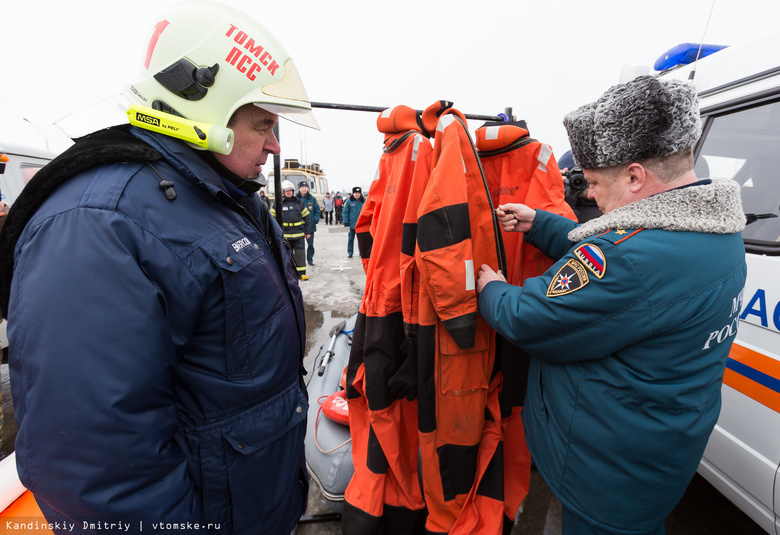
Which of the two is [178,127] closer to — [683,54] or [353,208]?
[683,54]

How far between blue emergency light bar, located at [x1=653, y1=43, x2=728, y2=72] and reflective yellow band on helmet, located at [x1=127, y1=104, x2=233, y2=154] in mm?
3055

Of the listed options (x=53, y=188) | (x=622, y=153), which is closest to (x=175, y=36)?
(x=53, y=188)

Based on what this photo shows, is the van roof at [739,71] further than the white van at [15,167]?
No

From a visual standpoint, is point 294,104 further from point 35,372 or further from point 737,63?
point 737,63

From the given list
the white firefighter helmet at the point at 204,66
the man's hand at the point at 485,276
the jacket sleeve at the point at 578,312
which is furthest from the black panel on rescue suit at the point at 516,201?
the white firefighter helmet at the point at 204,66

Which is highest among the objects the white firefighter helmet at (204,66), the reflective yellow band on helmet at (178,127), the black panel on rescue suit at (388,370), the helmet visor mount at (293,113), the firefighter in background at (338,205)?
the white firefighter helmet at (204,66)

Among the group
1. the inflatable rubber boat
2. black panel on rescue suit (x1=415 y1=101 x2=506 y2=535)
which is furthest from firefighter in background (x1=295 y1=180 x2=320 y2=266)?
black panel on rescue suit (x1=415 y1=101 x2=506 y2=535)

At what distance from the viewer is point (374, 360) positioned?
5.87 feet

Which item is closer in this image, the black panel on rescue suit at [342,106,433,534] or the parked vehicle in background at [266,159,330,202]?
the black panel on rescue suit at [342,106,433,534]

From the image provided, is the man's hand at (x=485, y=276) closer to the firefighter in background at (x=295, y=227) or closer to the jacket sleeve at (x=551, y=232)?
the jacket sleeve at (x=551, y=232)

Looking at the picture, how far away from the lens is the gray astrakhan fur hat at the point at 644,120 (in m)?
1.05

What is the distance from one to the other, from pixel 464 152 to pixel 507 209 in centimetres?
36

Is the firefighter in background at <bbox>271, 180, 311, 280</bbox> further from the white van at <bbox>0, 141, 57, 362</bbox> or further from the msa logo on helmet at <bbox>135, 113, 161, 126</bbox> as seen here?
the msa logo on helmet at <bbox>135, 113, 161, 126</bbox>

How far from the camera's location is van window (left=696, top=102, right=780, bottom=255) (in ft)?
5.61
